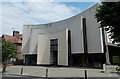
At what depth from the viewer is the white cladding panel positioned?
2870cm

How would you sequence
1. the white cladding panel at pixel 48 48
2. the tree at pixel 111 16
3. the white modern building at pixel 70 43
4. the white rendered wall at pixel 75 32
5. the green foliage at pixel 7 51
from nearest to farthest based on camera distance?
the tree at pixel 111 16
the green foliage at pixel 7 51
the white rendered wall at pixel 75 32
the white modern building at pixel 70 43
the white cladding panel at pixel 48 48

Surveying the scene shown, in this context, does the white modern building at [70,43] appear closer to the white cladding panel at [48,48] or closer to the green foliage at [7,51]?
the white cladding panel at [48,48]

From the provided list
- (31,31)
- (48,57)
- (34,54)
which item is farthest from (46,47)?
(31,31)

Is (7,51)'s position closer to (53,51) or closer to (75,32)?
(53,51)

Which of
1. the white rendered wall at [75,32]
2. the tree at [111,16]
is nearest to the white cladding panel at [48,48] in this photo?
the white rendered wall at [75,32]

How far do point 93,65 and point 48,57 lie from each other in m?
12.2

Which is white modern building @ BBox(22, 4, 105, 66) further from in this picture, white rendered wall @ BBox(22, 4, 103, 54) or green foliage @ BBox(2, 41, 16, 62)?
green foliage @ BBox(2, 41, 16, 62)

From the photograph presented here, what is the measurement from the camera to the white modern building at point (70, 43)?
2534 centimetres

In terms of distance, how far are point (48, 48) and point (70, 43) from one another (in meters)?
6.58

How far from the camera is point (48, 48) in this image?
32719 millimetres

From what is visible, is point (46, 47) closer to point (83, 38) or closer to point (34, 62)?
point (34, 62)

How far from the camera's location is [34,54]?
37.1 meters

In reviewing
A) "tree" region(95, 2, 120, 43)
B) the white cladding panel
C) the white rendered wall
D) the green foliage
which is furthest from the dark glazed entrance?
"tree" region(95, 2, 120, 43)

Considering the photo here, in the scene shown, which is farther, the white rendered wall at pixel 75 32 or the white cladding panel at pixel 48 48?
the white cladding panel at pixel 48 48
